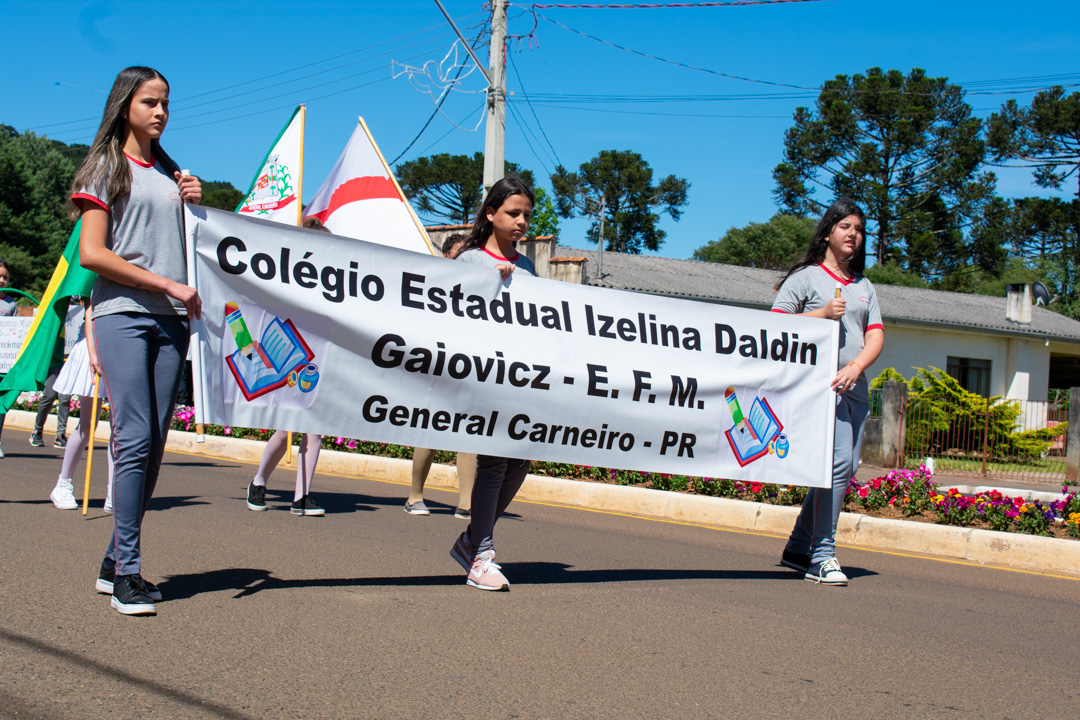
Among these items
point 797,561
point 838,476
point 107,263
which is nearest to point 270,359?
point 107,263

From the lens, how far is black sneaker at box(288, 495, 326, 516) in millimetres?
6906

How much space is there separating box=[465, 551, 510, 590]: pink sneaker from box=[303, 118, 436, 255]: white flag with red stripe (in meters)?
4.28

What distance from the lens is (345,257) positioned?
14.8 ft

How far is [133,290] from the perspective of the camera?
389 cm

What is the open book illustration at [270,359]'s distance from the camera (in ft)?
14.0

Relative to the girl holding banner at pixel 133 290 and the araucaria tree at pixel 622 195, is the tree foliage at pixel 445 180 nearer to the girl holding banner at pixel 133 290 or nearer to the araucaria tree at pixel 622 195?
the araucaria tree at pixel 622 195

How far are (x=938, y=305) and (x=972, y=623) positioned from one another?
30.2 metres

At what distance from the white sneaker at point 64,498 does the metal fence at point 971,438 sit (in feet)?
43.6

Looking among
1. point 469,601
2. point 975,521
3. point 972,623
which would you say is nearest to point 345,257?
point 469,601

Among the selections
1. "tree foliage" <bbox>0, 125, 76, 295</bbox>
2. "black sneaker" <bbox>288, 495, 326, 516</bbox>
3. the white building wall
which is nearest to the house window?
the white building wall

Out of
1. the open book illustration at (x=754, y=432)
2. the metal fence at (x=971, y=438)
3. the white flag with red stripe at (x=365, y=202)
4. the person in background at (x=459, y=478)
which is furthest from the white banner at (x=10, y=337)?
the metal fence at (x=971, y=438)

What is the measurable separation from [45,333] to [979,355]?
92.8 feet

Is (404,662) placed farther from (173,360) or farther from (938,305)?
(938,305)

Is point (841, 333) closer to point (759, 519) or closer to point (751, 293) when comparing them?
point (759, 519)
